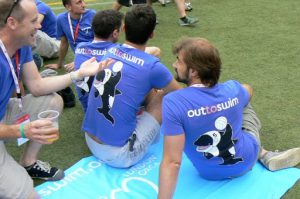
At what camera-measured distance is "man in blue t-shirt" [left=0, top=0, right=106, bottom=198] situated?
2.47m

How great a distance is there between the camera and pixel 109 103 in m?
2.96

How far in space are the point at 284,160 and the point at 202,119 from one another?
35.0 inches

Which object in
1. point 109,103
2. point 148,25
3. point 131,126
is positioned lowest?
point 131,126

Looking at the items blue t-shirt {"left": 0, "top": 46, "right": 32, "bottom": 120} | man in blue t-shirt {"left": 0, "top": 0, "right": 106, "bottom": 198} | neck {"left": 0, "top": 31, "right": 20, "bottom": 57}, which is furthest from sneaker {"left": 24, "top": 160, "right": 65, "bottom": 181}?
neck {"left": 0, "top": 31, "right": 20, "bottom": 57}

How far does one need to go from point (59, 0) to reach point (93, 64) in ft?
17.3

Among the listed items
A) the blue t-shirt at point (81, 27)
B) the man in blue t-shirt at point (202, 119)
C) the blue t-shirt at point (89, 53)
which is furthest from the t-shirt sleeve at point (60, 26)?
the man in blue t-shirt at point (202, 119)

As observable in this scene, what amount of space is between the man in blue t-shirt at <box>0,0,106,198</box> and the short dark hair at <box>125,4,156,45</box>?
0.99 feet

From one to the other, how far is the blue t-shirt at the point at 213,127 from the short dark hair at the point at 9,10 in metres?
1.04

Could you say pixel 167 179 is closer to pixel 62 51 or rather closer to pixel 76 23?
pixel 76 23

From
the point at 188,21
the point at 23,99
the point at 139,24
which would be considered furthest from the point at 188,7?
the point at 23,99

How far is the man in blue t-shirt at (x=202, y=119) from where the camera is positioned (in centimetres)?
250

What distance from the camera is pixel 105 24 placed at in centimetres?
337

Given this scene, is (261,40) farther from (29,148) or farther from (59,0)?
(59,0)

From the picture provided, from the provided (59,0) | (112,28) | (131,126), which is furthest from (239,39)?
(59,0)
